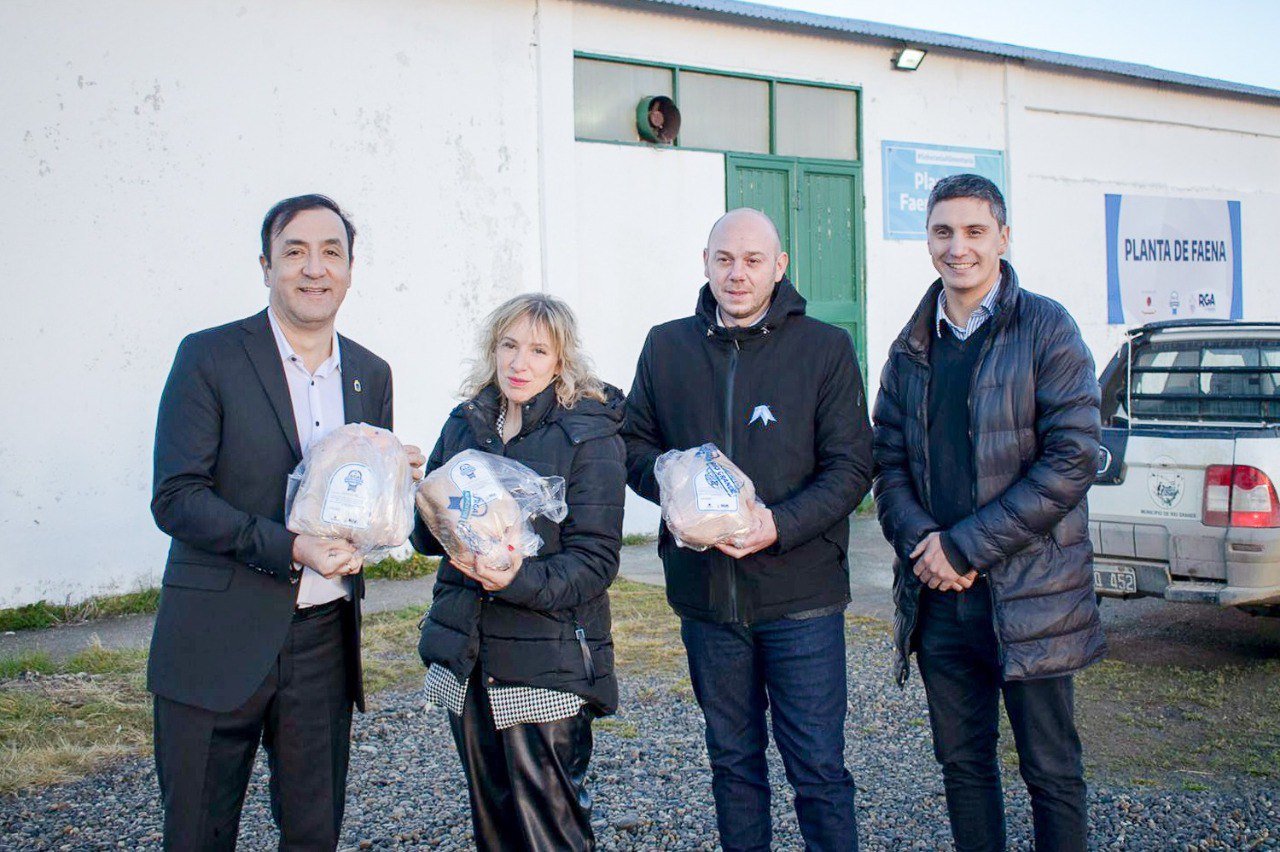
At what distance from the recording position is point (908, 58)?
11914 millimetres

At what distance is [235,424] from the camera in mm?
2900

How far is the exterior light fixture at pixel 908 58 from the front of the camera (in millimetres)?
11883

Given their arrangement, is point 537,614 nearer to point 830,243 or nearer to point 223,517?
point 223,517

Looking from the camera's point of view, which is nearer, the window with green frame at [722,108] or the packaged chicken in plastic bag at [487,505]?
the packaged chicken in plastic bag at [487,505]

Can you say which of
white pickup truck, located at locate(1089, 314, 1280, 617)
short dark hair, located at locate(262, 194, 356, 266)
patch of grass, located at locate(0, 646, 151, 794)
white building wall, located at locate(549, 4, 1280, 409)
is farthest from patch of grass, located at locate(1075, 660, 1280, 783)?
white building wall, located at locate(549, 4, 1280, 409)

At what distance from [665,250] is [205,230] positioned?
4249mm

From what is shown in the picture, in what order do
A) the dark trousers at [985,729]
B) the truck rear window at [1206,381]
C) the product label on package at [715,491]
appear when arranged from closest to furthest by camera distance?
the product label on package at [715,491] < the dark trousers at [985,729] < the truck rear window at [1206,381]

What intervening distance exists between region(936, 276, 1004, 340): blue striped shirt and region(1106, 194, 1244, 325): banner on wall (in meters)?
11.2

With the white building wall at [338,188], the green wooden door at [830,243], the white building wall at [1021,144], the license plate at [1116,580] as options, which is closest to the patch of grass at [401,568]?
the white building wall at [338,188]

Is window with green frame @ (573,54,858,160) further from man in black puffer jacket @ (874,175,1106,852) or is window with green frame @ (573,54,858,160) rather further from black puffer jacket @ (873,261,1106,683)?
black puffer jacket @ (873,261,1106,683)

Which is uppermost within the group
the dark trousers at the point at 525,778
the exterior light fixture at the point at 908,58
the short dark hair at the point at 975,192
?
the exterior light fixture at the point at 908,58

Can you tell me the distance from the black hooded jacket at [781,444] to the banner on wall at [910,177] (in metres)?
9.03

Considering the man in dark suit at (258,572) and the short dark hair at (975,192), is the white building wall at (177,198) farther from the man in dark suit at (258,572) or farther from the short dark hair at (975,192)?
the short dark hair at (975,192)

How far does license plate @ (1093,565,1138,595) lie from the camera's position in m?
5.88
